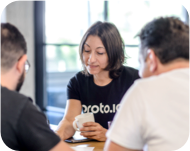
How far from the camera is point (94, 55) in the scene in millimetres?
1608

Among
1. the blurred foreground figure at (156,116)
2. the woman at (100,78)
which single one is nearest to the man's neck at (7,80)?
the blurred foreground figure at (156,116)

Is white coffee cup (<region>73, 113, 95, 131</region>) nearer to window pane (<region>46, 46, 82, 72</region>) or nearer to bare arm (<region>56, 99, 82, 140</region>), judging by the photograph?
bare arm (<region>56, 99, 82, 140</region>)

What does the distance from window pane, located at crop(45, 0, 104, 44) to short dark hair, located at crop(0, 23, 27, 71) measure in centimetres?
252

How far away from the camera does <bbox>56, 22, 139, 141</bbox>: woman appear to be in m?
1.62

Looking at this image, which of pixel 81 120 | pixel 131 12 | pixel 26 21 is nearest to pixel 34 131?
pixel 81 120

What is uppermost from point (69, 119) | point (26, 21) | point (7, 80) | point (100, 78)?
point (26, 21)

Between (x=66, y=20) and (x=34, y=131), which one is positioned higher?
(x=66, y=20)

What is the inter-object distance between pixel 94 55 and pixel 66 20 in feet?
6.56

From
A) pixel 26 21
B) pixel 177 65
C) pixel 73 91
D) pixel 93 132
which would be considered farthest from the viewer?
pixel 26 21

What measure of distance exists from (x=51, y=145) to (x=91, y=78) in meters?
A: 1.00

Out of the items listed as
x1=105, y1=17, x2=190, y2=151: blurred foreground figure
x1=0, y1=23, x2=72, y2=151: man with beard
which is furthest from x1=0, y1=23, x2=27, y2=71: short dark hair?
x1=105, y1=17, x2=190, y2=151: blurred foreground figure

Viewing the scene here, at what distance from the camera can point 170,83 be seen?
2.44 ft

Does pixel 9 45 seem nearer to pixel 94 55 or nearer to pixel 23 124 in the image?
pixel 23 124

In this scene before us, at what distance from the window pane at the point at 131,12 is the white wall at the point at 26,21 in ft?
3.75
